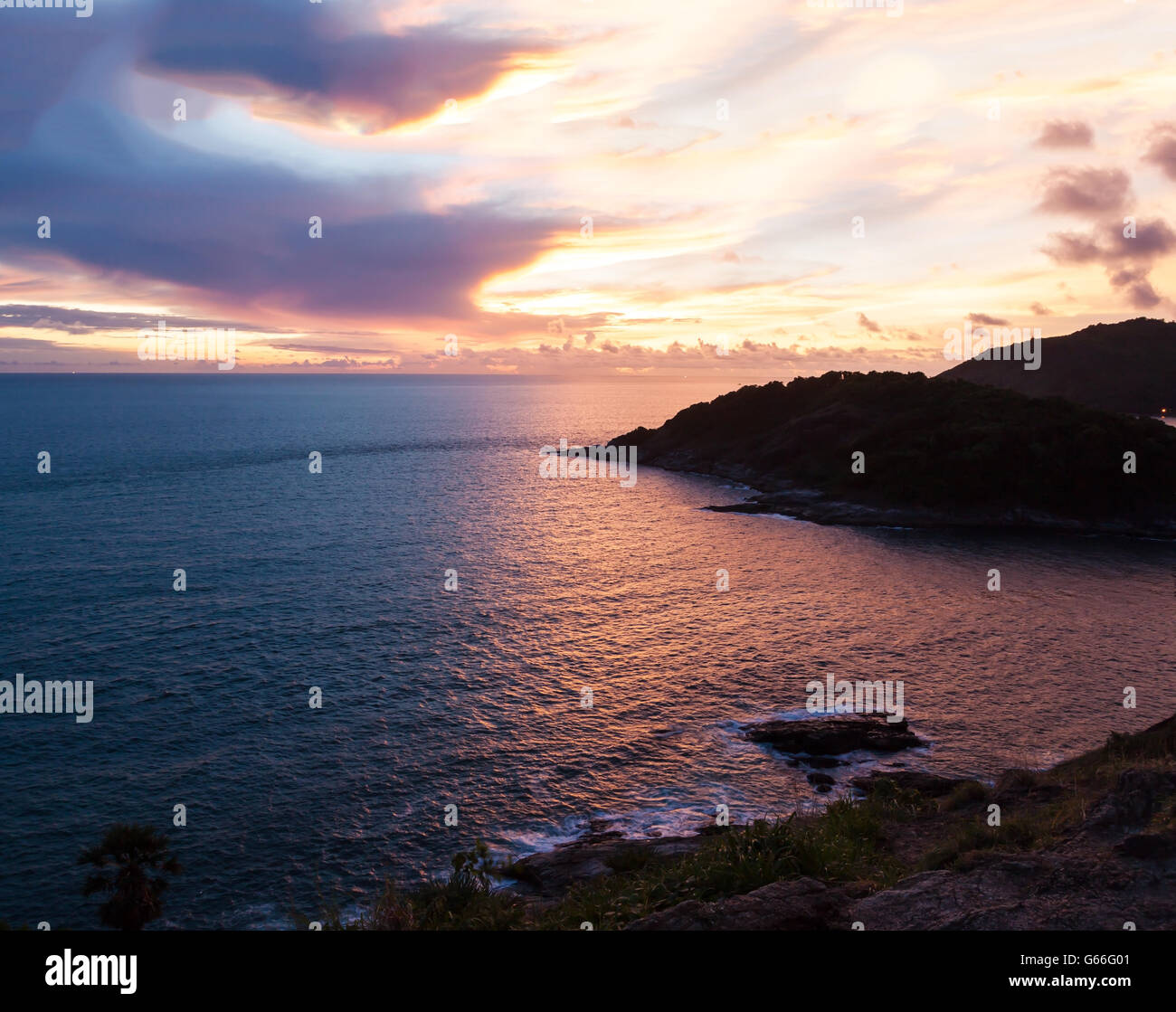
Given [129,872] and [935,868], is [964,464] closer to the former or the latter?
[935,868]

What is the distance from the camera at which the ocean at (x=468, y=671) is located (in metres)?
36.2

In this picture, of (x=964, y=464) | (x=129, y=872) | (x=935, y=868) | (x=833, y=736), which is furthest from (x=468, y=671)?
(x=964, y=464)

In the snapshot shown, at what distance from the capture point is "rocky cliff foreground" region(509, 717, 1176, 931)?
14.5 m

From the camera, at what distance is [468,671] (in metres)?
55.2

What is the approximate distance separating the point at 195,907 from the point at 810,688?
1555 inches

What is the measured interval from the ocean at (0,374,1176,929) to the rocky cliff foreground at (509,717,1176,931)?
30.3 ft

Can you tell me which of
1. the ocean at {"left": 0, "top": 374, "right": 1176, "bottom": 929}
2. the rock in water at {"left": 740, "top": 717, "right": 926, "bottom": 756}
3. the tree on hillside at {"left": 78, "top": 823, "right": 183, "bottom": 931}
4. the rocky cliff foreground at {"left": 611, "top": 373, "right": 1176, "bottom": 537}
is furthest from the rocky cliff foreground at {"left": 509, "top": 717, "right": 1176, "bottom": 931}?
the rocky cliff foreground at {"left": 611, "top": 373, "right": 1176, "bottom": 537}

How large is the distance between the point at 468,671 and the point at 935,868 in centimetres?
4049

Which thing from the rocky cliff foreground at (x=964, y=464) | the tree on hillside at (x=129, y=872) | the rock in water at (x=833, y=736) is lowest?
the rock in water at (x=833, y=736)

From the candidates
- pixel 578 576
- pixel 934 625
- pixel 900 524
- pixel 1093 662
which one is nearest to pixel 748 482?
pixel 900 524

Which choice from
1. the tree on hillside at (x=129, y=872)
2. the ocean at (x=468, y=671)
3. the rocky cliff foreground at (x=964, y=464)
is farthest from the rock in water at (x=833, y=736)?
the rocky cliff foreground at (x=964, y=464)

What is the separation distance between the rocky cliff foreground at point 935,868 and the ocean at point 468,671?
9245mm

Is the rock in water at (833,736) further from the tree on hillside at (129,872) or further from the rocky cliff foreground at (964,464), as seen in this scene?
the rocky cliff foreground at (964,464)

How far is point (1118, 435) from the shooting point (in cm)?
10650
